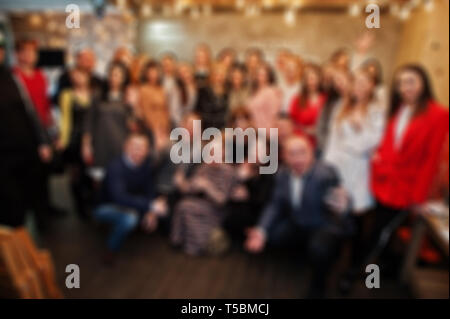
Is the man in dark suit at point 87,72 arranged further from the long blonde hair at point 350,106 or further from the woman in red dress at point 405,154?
the woman in red dress at point 405,154

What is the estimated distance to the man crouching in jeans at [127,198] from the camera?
2.00 m

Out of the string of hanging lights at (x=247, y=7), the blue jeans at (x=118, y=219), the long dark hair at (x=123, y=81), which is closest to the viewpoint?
the blue jeans at (x=118, y=219)

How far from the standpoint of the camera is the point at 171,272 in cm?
187

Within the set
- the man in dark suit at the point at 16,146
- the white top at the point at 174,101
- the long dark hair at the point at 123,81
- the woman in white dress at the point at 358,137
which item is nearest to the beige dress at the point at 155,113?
the long dark hair at the point at 123,81

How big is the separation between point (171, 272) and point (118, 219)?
0.48 m

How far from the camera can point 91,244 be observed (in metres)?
2.19

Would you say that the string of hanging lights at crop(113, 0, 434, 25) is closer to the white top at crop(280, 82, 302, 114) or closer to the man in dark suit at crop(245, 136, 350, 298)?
the white top at crop(280, 82, 302, 114)

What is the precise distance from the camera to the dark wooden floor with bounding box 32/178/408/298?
1680 mm

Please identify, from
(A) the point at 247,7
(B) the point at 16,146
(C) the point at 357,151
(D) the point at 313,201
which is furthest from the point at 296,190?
(A) the point at 247,7

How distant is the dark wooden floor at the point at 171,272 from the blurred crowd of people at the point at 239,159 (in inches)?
3.6

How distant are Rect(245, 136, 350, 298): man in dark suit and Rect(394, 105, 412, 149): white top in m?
0.39
